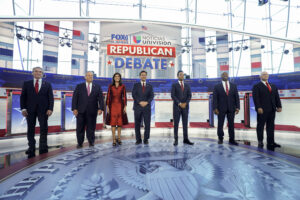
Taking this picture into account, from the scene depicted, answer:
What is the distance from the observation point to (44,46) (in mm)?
6738

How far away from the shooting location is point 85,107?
2738 mm

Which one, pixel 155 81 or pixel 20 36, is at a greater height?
pixel 20 36

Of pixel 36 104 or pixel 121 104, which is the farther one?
pixel 121 104

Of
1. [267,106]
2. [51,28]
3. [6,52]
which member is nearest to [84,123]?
[267,106]

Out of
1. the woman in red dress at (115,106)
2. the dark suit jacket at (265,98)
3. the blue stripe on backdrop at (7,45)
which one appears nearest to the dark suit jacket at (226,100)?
the dark suit jacket at (265,98)

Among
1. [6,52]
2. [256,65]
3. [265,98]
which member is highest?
[256,65]

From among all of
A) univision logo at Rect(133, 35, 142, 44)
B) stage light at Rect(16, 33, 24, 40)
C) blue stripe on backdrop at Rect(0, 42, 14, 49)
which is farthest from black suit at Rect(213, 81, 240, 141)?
stage light at Rect(16, 33, 24, 40)

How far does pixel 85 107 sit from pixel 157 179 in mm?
1965

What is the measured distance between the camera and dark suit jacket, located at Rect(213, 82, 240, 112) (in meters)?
2.91

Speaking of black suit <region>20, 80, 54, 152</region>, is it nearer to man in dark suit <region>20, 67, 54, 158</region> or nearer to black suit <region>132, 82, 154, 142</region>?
man in dark suit <region>20, 67, 54, 158</region>

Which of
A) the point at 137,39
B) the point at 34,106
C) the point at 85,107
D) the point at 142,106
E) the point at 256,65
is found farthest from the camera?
the point at 256,65

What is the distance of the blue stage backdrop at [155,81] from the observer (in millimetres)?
4523

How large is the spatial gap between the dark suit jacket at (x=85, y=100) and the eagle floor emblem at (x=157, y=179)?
0.97m

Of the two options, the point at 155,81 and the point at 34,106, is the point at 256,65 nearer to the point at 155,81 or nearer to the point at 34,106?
the point at 155,81
